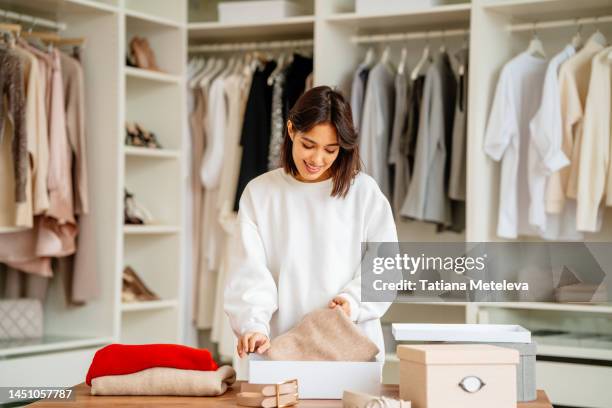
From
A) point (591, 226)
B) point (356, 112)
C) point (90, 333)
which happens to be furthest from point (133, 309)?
point (591, 226)

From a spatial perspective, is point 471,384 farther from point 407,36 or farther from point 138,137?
point 138,137

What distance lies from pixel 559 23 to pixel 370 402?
2921 millimetres

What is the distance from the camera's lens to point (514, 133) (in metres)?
4.07

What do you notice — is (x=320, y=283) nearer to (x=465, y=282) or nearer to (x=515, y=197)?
(x=465, y=282)

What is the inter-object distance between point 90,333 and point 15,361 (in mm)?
539

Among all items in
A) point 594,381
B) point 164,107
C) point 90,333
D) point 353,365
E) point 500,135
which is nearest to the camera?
point 353,365

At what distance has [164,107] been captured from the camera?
468cm

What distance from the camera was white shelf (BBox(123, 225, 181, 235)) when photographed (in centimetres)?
434

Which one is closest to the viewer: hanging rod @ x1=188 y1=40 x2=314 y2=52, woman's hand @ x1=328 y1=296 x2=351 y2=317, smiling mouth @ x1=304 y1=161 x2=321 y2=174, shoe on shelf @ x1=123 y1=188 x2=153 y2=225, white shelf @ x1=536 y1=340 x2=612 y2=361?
woman's hand @ x1=328 y1=296 x2=351 y2=317

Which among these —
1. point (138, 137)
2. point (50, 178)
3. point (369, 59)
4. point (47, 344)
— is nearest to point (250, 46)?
point (369, 59)

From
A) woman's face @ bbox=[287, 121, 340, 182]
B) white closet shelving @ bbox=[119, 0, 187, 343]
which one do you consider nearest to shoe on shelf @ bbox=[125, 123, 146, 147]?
white closet shelving @ bbox=[119, 0, 187, 343]

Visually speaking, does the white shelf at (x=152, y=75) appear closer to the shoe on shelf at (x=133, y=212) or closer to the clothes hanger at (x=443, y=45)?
the shoe on shelf at (x=133, y=212)

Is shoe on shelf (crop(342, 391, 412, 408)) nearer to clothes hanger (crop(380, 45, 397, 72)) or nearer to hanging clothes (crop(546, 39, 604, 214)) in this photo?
hanging clothes (crop(546, 39, 604, 214))

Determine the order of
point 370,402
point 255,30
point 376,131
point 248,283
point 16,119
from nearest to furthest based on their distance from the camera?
1. point 370,402
2. point 248,283
3. point 16,119
4. point 376,131
5. point 255,30
